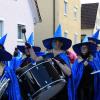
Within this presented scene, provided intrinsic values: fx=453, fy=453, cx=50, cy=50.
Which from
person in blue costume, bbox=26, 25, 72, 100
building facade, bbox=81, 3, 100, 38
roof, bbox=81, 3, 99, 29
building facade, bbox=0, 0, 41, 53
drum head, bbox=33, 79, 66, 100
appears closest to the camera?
drum head, bbox=33, 79, 66, 100

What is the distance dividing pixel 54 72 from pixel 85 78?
3.37ft

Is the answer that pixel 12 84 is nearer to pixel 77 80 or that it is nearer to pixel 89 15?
pixel 77 80

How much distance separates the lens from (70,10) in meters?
34.2

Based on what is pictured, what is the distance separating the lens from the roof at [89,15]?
44344 mm

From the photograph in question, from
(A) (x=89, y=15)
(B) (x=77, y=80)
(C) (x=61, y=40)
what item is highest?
(C) (x=61, y=40)

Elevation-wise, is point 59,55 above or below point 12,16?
above

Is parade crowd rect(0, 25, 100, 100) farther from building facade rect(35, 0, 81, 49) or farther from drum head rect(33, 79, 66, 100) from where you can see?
building facade rect(35, 0, 81, 49)

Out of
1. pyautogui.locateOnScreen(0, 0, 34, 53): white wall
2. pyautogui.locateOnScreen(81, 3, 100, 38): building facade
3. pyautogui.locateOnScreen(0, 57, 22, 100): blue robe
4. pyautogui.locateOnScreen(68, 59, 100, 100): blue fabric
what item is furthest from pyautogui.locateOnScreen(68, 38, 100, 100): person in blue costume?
pyautogui.locateOnScreen(81, 3, 100, 38): building facade

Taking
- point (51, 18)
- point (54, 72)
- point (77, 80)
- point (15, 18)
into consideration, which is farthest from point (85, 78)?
point (51, 18)

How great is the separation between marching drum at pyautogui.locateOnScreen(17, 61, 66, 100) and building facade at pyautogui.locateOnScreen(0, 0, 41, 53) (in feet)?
46.1

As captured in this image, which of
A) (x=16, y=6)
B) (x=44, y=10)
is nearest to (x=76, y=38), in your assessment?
(x=44, y=10)

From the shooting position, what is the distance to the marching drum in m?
5.82

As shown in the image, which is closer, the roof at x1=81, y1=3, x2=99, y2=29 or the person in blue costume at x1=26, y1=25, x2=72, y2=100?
the person in blue costume at x1=26, y1=25, x2=72, y2=100

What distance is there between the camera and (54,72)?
20.0 feet
